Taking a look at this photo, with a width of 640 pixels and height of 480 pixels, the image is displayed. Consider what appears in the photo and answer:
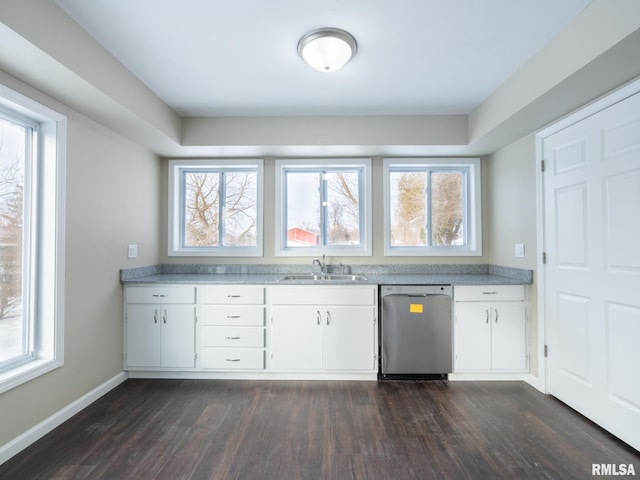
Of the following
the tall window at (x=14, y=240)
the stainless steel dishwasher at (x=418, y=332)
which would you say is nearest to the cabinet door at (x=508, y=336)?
the stainless steel dishwasher at (x=418, y=332)

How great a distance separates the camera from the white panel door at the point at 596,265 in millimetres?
1993

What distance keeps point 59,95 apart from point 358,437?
290cm

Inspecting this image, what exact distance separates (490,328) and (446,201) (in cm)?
146

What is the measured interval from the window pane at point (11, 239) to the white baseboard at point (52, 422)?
47 cm

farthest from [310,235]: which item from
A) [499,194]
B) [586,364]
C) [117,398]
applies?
[586,364]

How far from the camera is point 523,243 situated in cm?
304

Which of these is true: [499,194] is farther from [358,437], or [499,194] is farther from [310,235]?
[358,437]

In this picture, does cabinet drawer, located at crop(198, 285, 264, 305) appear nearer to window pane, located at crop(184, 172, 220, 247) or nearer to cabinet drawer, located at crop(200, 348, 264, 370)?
cabinet drawer, located at crop(200, 348, 264, 370)

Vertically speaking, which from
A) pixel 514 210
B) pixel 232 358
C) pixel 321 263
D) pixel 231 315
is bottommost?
pixel 232 358

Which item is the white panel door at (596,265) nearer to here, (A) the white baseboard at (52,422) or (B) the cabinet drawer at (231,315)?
(B) the cabinet drawer at (231,315)

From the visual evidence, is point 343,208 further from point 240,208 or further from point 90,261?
point 90,261

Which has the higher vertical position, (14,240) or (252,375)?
(14,240)

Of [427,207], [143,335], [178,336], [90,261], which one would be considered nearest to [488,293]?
[427,207]

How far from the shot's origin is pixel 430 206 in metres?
3.79
